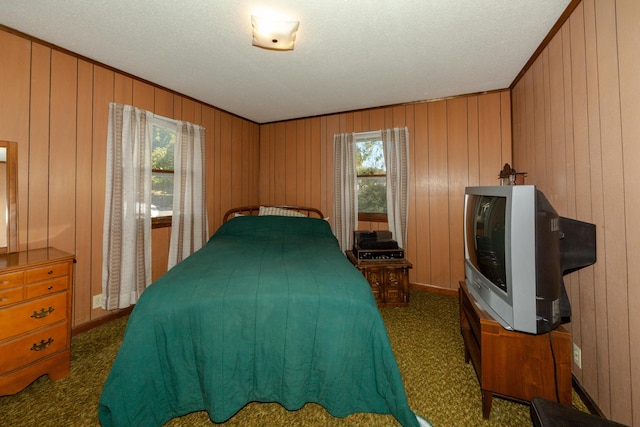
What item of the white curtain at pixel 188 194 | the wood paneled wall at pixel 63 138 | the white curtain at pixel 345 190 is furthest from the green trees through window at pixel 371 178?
the wood paneled wall at pixel 63 138

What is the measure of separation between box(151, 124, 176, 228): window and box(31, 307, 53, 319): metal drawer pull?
53.6 inches

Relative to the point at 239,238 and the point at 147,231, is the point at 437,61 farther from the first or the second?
the point at 147,231

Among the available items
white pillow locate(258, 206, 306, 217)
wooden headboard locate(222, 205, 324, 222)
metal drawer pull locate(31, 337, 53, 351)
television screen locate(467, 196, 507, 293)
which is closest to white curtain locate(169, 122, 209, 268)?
wooden headboard locate(222, 205, 324, 222)

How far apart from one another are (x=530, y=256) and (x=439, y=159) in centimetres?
242

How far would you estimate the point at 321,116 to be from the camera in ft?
13.1

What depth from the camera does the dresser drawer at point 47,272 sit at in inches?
63.7

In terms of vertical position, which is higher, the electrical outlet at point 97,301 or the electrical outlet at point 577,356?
the electrical outlet at point 97,301

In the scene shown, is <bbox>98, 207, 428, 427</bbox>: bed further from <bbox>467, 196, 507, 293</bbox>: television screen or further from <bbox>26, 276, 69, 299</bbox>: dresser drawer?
<bbox>26, 276, 69, 299</bbox>: dresser drawer

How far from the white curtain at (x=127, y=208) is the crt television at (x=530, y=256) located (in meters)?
3.10

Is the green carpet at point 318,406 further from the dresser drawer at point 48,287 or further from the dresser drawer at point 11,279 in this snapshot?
the dresser drawer at point 11,279

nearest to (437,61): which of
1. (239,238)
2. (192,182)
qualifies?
(239,238)

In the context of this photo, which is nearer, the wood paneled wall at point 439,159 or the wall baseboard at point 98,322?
the wall baseboard at point 98,322

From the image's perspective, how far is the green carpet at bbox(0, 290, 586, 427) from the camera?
1.42m

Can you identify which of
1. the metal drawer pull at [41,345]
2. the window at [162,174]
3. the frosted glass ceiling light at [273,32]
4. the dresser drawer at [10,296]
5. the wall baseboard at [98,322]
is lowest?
the wall baseboard at [98,322]
